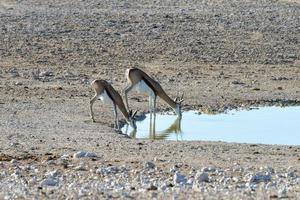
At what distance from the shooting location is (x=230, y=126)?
62.4 feet

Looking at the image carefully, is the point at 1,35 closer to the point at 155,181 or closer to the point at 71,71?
the point at 71,71

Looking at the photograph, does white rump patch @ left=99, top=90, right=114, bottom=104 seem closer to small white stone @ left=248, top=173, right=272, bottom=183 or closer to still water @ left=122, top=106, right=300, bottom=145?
still water @ left=122, top=106, right=300, bottom=145

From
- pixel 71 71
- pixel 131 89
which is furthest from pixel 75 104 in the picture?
pixel 71 71

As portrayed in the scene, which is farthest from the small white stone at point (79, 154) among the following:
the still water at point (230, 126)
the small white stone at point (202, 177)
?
the still water at point (230, 126)

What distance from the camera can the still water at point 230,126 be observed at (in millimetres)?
18000

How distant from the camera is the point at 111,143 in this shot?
611 inches

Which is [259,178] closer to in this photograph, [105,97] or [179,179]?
[179,179]

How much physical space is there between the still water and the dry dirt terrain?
0.58 m

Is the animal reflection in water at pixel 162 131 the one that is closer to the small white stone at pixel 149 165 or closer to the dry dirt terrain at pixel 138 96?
the dry dirt terrain at pixel 138 96

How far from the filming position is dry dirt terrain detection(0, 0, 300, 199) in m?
12.1

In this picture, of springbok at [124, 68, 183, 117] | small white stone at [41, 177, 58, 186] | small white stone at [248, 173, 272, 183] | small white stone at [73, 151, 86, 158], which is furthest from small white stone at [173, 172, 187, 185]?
springbok at [124, 68, 183, 117]

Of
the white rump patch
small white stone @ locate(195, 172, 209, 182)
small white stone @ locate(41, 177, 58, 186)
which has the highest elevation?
the white rump patch

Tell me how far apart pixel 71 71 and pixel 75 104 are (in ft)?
13.4

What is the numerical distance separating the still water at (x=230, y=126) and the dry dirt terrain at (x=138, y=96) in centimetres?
58
